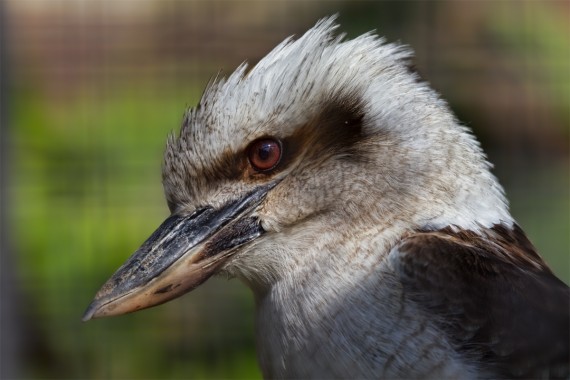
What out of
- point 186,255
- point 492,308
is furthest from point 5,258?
point 492,308

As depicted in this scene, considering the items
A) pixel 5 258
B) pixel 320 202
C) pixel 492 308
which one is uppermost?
pixel 320 202

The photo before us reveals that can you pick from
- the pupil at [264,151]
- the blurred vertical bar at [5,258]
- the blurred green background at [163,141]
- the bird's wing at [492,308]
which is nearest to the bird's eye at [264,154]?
the pupil at [264,151]

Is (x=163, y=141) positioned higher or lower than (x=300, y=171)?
higher

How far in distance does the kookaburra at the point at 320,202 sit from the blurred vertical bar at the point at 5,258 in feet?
9.97

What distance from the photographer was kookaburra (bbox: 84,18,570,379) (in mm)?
2707

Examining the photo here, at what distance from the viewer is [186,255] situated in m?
2.90

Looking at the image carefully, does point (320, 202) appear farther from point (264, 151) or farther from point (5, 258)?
point (5, 258)

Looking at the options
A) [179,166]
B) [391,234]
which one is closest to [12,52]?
[179,166]

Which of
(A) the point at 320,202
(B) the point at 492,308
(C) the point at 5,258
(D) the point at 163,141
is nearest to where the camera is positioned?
(B) the point at 492,308

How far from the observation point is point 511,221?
2.94m

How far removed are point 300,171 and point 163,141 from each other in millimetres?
3878

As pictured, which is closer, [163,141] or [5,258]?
[5,258]

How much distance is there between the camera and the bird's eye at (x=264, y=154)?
9.43ft

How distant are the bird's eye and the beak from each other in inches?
2.4
